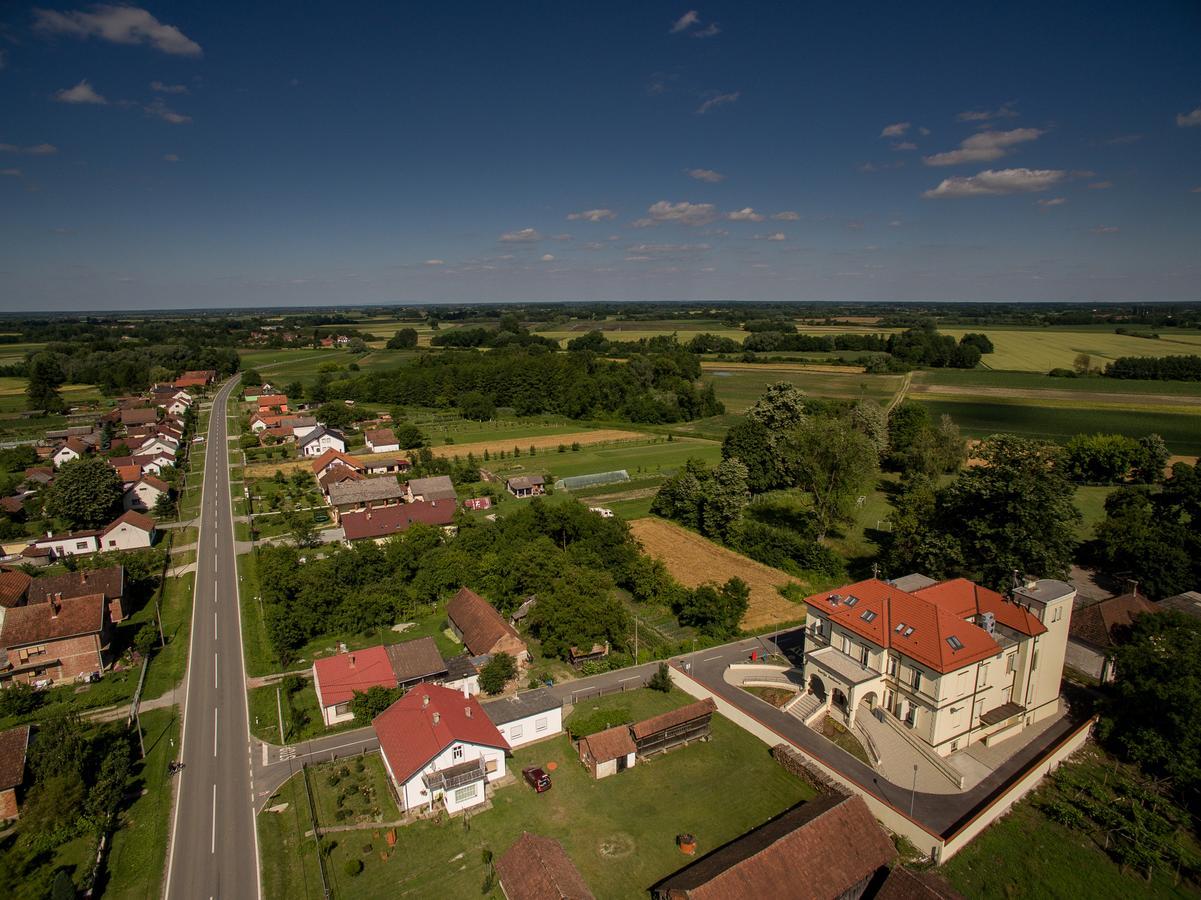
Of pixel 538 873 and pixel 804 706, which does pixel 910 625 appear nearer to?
pixel 804 706

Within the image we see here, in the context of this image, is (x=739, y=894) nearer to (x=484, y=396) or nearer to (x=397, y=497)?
(x=397, y=497)

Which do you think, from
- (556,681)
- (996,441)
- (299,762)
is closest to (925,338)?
(996,441)

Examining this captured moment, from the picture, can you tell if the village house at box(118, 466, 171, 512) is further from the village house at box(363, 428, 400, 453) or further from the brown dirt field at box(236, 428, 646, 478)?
the village house at box(363, 428, 400, 453)

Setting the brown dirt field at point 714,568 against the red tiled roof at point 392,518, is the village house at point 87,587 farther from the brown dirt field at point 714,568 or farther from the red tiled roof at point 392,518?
the brown dirt field at point 714,568

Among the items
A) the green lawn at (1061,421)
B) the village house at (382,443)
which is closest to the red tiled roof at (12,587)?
the village house at (382,443)

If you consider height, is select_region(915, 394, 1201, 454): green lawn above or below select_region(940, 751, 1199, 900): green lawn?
above

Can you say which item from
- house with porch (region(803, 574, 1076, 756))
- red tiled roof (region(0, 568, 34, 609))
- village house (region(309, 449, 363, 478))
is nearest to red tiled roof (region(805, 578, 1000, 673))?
house with porch (region(803, 574, 1076, 756))
